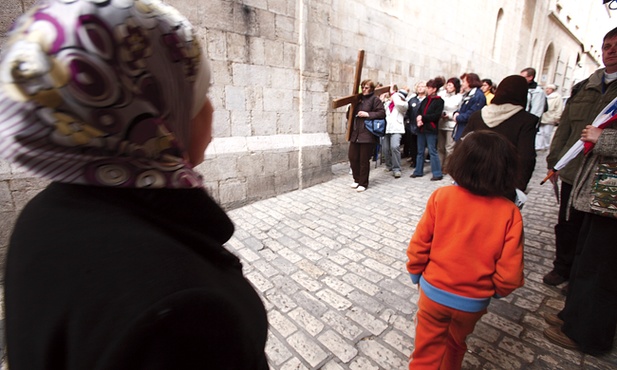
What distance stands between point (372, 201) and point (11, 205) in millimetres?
4566

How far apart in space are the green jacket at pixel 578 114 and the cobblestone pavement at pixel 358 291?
3.81 feet

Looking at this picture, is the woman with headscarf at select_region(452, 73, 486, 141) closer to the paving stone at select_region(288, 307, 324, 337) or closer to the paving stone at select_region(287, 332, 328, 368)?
the paving stone at select_region(288, 307, 324, 337)

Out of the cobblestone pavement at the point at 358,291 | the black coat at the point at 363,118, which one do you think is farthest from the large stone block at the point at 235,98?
the black coat at the point at 363,118

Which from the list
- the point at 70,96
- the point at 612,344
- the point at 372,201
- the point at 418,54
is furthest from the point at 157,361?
the point at 418,54

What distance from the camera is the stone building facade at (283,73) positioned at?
411 cm

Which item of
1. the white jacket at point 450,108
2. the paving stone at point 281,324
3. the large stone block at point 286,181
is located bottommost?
the paving stone at point 281,324

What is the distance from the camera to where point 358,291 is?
267 centimetres

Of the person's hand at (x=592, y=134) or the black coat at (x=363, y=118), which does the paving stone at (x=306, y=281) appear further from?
the black coat at (x=363, y=118)

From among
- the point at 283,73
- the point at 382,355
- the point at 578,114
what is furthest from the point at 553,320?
the point at 283,73

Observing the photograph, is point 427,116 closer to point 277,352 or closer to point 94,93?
point 277,352

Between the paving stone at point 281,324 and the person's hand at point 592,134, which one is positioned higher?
the person's hand at point 592,134

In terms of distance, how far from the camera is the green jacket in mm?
2225

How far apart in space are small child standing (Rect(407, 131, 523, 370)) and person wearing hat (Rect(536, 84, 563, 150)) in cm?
930

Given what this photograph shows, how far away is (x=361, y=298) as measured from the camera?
2580mm
